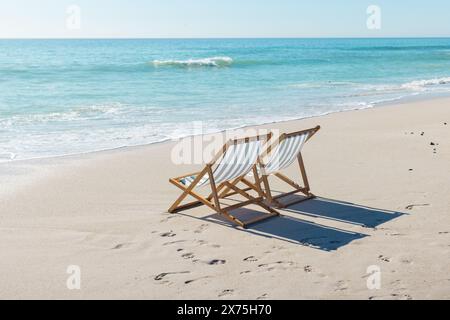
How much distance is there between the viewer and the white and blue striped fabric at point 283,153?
6250 mm

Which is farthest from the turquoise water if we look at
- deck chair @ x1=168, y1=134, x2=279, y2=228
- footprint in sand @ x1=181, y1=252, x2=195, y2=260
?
footprint in sand @ x1=181, y1=252, x2=195, y2=260

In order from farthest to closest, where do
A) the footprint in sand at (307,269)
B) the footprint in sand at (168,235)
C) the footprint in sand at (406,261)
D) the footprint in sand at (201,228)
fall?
the footprint in sand at (201,228)
the footprint in sand at (168,235)
the footprint in sand at (406,261)
the footprint in sand at (307,269)

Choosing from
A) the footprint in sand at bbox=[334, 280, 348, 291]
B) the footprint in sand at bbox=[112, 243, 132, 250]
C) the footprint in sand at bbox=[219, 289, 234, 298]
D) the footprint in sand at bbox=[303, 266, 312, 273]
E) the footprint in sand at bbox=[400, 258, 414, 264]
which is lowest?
the footprint in sand at bbox=[219, 289, 234, 298]

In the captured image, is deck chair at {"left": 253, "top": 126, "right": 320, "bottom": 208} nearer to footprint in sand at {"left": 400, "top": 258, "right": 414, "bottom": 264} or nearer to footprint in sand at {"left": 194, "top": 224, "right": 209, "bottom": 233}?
footprint in sand at {"left": 194, "top": 224, "right": 209, "bottom": 233}

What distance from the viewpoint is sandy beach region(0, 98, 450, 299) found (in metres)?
4.33

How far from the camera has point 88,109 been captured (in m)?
16.8

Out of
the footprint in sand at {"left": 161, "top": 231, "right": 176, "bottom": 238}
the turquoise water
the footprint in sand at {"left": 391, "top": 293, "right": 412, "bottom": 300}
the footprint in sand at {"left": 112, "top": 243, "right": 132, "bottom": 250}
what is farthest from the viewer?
the turquoise water

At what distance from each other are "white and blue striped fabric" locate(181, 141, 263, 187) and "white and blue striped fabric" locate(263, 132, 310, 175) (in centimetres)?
21


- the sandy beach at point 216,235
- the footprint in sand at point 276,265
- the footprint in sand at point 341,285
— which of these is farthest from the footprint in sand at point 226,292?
the footprint in sand at point 341,285

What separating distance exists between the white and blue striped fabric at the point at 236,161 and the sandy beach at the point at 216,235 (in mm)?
484

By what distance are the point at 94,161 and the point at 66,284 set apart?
472 cm

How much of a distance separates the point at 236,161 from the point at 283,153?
24.8 inches

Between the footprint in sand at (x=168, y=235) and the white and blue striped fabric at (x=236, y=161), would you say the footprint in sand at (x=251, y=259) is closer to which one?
the footprint in sand at (x=168, y=235)
